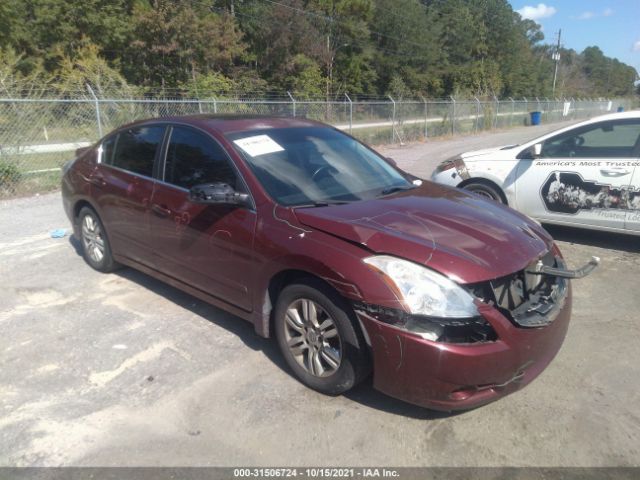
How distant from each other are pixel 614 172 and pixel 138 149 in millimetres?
5027

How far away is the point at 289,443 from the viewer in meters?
2.77

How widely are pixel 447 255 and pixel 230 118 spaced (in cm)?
234

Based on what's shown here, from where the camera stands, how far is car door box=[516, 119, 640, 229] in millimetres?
5684

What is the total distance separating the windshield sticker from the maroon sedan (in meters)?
0.01

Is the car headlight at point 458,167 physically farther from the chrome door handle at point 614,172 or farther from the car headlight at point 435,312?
the car headlight at point 435,312

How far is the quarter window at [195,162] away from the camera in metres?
3.74

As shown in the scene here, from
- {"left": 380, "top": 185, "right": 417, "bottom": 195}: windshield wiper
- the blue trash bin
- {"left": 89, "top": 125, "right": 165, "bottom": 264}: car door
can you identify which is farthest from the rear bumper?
the blue trash bin

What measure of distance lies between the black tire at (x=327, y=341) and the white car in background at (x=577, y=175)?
164 inches

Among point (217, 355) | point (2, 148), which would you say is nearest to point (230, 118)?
point (217, 355)


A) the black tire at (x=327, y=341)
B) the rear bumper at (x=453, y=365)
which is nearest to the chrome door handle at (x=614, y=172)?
the rear bumper at (x=453, y=365)

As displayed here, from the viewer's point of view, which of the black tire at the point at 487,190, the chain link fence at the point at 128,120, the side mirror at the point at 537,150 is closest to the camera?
the side mirror at the point at 537,150

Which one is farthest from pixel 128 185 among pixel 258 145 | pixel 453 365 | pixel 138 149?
pixel 453 365

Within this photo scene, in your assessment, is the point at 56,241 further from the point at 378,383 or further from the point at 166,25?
the point at 166,25

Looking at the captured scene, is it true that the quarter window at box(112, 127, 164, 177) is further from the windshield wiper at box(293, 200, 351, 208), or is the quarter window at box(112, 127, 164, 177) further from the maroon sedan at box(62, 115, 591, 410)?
the windshield wiper at box(293, 200, 351, 208)
